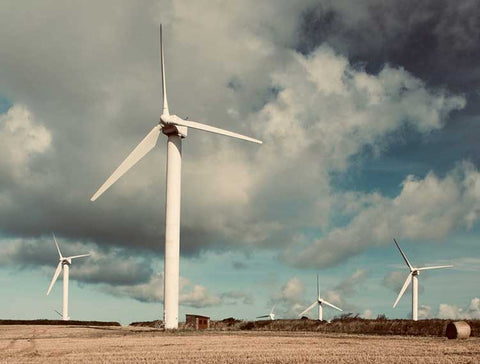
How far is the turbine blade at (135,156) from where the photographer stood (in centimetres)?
7062

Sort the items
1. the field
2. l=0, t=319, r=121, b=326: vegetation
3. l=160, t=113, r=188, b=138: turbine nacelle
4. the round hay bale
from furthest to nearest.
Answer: l=0, t=319, r=121, b=326: vegetation, l=160, t=113, r=188, b=138: turbine nacelle, the round hay bale, the field

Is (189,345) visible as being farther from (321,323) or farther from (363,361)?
(321,323)

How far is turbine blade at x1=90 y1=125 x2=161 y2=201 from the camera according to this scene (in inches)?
2781

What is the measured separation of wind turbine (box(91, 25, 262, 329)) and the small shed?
14103 millimetres

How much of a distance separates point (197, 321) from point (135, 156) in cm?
2492

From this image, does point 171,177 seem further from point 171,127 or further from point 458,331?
point 458,331

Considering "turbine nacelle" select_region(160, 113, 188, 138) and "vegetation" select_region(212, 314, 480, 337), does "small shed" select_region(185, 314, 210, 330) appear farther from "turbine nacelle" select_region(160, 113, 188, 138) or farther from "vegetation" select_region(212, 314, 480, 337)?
"turbine nacelle" select_region(160, 113, 188, 138)

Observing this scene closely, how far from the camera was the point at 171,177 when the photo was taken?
7050 cm

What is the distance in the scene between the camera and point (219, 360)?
104ft

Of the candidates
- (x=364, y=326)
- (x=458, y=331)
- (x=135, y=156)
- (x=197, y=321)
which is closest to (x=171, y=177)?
(x=135, y=156)

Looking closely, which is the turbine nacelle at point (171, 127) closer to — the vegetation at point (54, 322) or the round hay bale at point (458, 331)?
the round hay bale at point (458, 331)

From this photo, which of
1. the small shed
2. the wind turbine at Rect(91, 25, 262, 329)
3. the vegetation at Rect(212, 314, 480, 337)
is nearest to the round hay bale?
the vegetation at Rect(212, 314, 480, 337)

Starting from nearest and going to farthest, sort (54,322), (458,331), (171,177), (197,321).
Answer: (458,331) < (171,177) < (197,321) < (54,322)

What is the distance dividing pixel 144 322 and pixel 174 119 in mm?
57162
